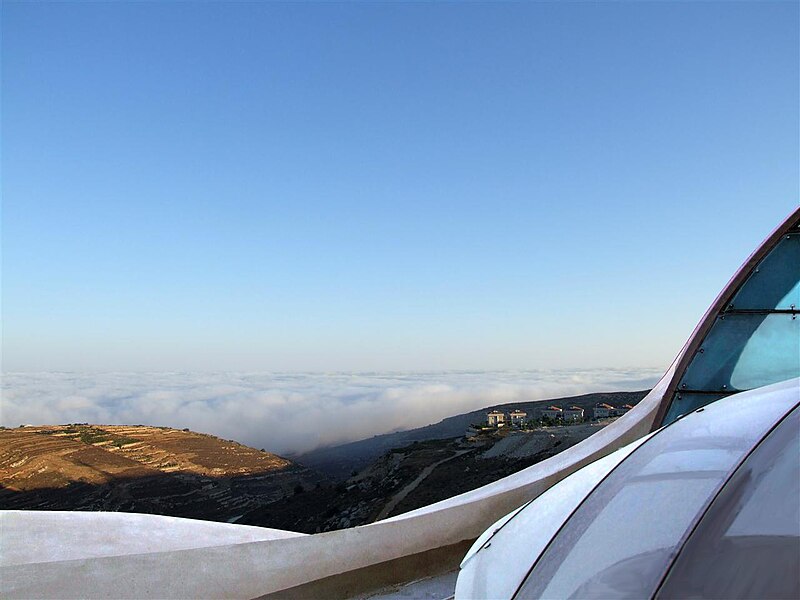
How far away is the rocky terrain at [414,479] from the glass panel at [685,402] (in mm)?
22977

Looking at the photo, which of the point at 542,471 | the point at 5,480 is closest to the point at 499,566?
the point at 542,471

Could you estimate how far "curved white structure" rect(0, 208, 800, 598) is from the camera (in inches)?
152

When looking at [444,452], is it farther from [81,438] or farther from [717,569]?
[717,569]

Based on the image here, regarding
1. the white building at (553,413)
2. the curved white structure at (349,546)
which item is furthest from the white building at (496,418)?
the curved white structure at (349,546)

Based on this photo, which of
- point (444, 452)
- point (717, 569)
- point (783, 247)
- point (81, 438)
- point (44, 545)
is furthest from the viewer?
point (81, 438)

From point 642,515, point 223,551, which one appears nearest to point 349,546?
point 223,551

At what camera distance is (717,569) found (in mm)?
1828

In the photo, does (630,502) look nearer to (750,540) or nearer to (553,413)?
(750,540)

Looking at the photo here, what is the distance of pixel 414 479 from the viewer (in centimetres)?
3788

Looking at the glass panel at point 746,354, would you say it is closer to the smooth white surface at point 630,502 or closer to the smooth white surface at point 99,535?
the smooth white surface at point 630,502

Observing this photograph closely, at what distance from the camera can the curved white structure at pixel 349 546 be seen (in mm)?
3865

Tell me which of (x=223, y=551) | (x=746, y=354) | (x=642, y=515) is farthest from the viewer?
(x=746, y=354)

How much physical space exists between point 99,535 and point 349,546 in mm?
2179

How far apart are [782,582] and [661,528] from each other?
38cm
